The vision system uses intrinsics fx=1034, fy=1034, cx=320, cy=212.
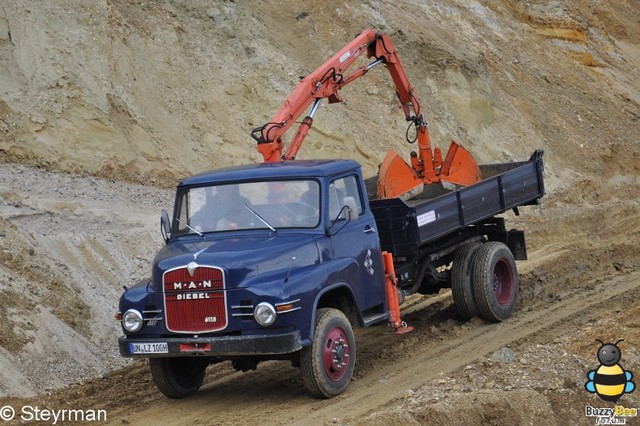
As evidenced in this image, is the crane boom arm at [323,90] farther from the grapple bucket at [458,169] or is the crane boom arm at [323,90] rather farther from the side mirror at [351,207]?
the side mirror at [351,207]

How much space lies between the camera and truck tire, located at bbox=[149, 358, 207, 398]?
10.5 m

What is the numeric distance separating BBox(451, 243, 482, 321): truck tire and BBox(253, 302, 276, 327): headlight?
416 centimetres

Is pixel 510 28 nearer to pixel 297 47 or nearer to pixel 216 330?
pixel 297 47

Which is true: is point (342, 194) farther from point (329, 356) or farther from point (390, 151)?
point (390, 151)

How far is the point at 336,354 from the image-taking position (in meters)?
10.2

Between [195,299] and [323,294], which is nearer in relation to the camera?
[195,299]

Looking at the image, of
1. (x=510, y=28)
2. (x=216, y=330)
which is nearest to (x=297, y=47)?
(x=510, y=28)

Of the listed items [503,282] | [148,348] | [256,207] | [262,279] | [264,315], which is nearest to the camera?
[264,315]

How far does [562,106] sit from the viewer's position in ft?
89.8

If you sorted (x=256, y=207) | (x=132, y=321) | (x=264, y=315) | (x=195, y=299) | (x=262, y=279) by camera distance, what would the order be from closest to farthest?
1. (x=264, y=315)
2. (x=262, y=279)
3. (x=195, y=299)
4. (x=132, y=321)
5. (x=256, y=207)

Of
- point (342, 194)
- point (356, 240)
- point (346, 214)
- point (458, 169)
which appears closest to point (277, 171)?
point (342, 194)

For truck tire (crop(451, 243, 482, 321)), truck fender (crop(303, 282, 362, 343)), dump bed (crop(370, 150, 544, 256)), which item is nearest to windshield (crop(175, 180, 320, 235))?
truck fender (crop(303, 282, 362, 343))

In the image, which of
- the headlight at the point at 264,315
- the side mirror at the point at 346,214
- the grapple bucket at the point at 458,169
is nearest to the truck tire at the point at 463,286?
the grapple bucket at the point at 458,169

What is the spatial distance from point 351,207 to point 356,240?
1.30ft
